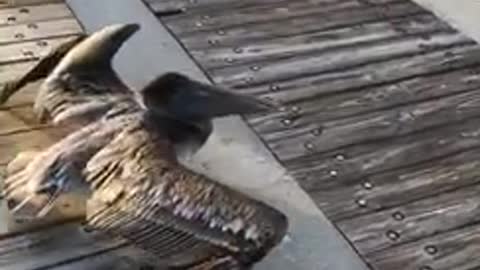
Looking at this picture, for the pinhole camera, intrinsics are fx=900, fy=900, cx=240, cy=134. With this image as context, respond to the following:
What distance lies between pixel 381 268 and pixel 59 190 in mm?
515

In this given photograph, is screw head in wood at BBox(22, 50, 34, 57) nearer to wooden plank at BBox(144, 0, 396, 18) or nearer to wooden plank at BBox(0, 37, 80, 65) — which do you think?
wooden plank at BBox(0, 37, 80, 65)

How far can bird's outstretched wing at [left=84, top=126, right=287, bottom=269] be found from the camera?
1153mm

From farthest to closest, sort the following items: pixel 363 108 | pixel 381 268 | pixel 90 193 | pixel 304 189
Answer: pixel 363 108
pixel 304 189
pixel 381 268
pixel 90 193

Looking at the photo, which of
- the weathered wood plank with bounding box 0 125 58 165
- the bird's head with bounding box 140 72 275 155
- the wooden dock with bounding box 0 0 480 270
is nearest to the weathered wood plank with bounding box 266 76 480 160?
the wooden dock with bounding box 0 0 480 270

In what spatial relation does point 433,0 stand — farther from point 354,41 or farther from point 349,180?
point 349,180

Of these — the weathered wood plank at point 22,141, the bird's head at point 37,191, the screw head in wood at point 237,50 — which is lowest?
the screw head in wood at point 237,50

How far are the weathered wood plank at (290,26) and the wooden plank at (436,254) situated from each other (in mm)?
737

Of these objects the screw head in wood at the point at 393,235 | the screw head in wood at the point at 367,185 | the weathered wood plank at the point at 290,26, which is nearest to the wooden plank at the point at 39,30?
the weathered wood plank at the point at 290,26

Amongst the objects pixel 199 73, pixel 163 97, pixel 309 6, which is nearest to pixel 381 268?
pixel 163 97

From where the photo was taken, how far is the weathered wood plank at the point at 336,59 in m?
1.92

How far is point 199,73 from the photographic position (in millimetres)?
1894

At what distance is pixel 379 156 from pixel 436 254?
0.92 ft

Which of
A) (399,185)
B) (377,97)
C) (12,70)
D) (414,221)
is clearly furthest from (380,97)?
(12,70)

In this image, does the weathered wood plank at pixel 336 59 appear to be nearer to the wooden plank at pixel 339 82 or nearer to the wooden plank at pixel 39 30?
the wooden plank at pixel 339 82
